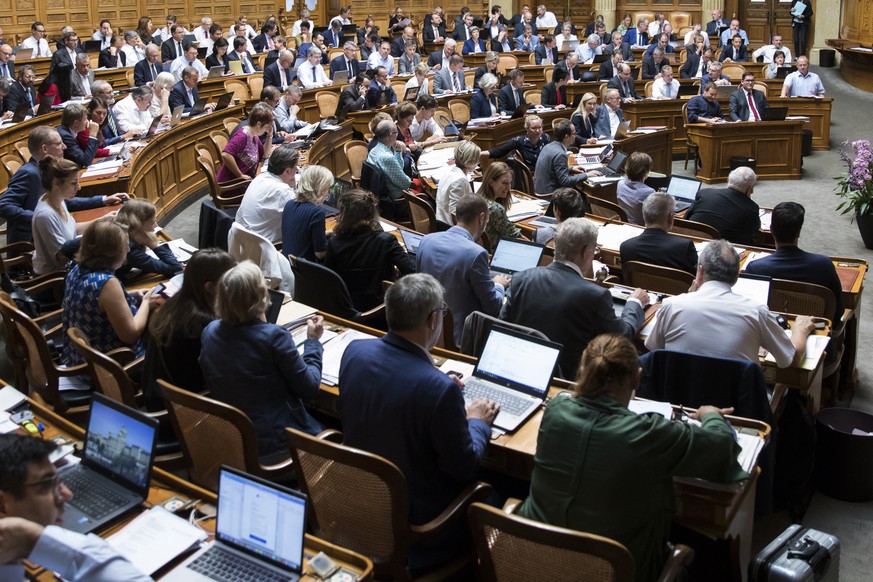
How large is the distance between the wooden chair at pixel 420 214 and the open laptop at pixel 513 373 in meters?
3.34

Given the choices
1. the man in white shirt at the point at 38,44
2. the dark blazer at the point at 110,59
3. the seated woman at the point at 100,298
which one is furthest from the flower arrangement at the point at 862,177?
the man in white shirt at the point at 38,44

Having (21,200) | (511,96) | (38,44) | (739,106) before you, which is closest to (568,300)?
(21,200)

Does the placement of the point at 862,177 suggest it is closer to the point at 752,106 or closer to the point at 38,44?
the point at 752,106

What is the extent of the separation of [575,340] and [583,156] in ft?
16.9

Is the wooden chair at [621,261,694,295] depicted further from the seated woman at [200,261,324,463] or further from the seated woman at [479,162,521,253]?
the seated woman at [200,261,324,463]

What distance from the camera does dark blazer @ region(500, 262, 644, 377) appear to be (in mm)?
4199

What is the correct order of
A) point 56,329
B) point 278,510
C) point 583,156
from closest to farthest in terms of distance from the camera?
point 278,510 → point 56,329 → point 583,156

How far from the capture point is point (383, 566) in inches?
119

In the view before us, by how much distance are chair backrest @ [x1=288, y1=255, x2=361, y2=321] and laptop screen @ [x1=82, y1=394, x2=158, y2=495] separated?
1.95 metres

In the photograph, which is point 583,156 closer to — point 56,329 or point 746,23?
point 56,329

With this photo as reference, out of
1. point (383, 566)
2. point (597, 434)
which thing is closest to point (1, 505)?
point (383, 566)

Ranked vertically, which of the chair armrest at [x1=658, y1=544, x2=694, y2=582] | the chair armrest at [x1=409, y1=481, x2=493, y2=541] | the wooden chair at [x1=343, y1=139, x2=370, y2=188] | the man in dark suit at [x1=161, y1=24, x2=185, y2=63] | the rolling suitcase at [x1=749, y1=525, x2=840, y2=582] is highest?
the man in dark suit at [x1=161, y1=24, x2=185, y2=63]

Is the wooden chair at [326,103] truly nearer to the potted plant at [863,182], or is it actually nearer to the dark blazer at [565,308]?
the potted plant at [863,182]

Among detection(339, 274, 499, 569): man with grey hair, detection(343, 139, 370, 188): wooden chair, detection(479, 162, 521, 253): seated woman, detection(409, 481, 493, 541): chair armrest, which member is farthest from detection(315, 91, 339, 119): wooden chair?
detection(409, 481, 493, 541): chair armrest
